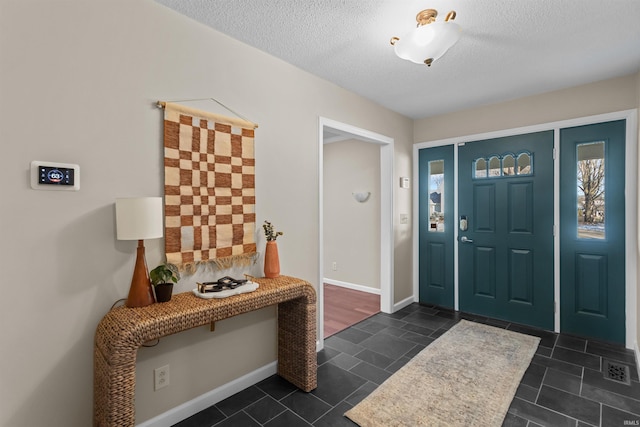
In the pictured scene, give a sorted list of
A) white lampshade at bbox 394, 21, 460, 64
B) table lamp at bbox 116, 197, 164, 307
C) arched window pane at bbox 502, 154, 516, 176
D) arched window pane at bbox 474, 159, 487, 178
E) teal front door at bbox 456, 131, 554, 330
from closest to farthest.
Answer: table lamp at bbox 116, 197, 164, 307 < white lampshade at bbox 394, 21, 460, 64 < teal front door at bbox 456, 131, 554, 330 < arched window pane at bbox 502, 154, 516, 176 < arched window pane at bbox 474, 159, 487, 178

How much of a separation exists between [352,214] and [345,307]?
4.83 feet

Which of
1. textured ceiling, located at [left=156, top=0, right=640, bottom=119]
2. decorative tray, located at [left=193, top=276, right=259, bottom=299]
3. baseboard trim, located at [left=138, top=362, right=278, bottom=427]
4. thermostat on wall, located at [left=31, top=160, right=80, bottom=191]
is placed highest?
textured ceiling, located at [left=156, top=0, right=640, bottom=119]

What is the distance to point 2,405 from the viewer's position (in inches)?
53.8

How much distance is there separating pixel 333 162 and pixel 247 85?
116 inches

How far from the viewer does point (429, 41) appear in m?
1.80

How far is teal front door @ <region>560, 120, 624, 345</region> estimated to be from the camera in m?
2.83

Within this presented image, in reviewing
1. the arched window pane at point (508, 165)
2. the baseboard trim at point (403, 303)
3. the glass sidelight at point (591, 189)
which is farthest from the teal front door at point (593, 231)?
the baseboard trim at point (403, 303)

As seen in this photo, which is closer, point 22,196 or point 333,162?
point 22,196

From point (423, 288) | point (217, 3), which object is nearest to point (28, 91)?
point (217, 3)

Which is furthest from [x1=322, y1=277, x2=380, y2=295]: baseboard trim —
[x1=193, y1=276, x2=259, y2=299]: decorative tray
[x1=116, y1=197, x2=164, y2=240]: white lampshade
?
[x1=116, y1=197, x2=164, y2=240]: white lampshade

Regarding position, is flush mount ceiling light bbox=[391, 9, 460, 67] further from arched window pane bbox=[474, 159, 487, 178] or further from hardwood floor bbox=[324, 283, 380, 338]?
hardwood floor bbox=[324, 283, 380, 338]

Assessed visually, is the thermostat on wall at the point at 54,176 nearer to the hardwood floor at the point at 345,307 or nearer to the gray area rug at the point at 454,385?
the gray area rug at the point at 454,385

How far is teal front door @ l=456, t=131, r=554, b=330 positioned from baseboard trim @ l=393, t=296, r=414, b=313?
0.62 metres

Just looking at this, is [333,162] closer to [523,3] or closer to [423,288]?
[423,288]
